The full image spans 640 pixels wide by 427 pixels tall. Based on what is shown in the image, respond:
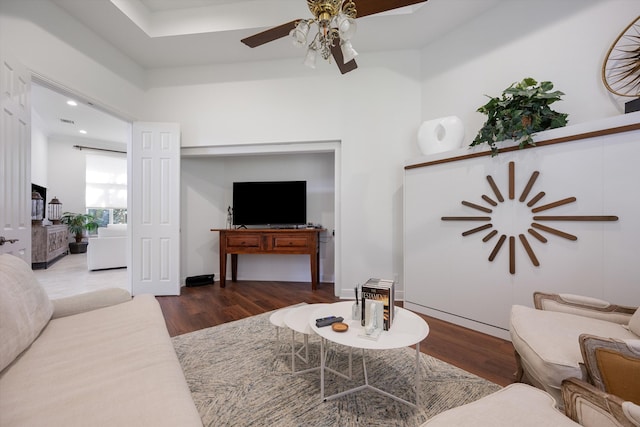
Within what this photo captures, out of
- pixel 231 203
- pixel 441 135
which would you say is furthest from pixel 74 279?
pixel 441 135

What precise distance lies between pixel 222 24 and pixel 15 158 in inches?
92.6

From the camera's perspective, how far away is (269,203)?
4.10 meters

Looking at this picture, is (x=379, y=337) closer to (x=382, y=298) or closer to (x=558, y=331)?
(x=382, y=298)

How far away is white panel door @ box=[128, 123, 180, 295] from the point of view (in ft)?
11.5

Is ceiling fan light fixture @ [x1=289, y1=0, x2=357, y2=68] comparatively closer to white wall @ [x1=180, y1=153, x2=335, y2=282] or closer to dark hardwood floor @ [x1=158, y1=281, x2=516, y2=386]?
dark hardwood floor @ [x1=158, y1=281, x2=516, y2=386]

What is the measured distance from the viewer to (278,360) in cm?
192

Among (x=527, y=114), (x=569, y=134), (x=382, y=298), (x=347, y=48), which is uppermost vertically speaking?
(x=347, y=48)

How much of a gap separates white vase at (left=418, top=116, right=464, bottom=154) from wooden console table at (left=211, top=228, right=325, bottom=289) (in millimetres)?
1783

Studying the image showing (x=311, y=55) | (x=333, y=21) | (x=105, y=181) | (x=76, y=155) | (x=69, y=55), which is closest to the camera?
(x=333, y=21)

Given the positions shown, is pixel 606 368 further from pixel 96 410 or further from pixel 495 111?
pixel 495 111

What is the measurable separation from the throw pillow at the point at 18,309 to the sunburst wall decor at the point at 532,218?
3041mm

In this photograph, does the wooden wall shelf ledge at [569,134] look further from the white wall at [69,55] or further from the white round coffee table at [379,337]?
the white wall at [69,55]

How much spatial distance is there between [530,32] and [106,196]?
9967 millimetres

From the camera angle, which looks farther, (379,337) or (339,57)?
(339,57)
